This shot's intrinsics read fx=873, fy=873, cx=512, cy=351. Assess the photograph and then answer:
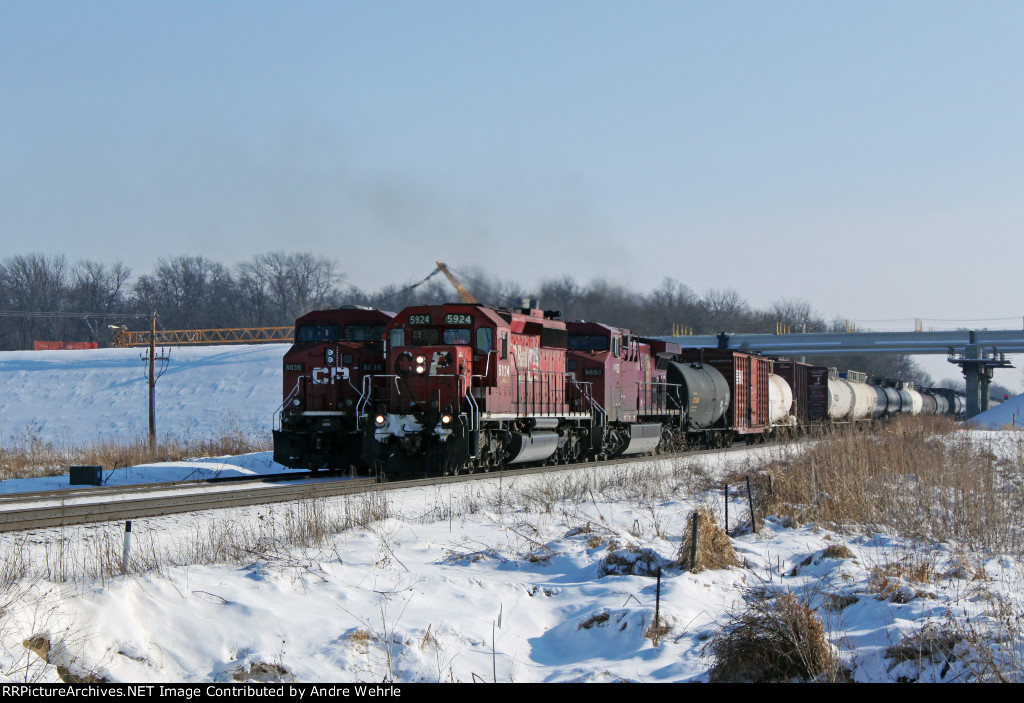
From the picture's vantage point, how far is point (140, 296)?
88375 millimetres

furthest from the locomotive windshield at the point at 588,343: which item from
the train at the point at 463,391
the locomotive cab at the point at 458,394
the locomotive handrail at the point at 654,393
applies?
the locomotive cab at the point at 458,394

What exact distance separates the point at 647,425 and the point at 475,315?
7529 mm

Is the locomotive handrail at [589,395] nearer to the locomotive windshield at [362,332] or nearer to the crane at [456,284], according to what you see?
the locomotive windshield at [362,332]

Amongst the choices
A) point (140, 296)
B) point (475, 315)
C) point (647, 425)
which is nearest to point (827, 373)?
point (647, 425)

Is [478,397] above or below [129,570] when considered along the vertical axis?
above

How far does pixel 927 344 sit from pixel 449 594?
69133 mm

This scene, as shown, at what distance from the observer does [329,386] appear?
62.5ft

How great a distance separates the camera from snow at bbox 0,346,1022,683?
5.64 metres

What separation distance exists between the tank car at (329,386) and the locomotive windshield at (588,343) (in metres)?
4.84

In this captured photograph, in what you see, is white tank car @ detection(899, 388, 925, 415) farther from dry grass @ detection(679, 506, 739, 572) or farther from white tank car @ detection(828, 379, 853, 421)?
dry grass @ detection(679, 506, 739, 572)

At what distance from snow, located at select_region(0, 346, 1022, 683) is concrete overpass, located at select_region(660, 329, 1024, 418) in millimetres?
57460

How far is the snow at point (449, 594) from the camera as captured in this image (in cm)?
564
